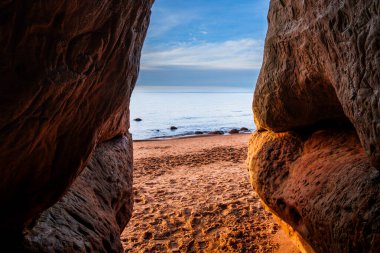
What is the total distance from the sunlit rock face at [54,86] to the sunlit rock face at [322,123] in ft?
5.88

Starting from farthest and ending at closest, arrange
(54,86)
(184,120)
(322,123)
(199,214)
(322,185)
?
(184,120) → (199,214) → (322,123) → (322,185) → (54,86)

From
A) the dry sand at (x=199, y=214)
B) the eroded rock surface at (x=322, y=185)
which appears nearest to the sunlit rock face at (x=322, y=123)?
the eroded rock surface at (x=322, y=185)

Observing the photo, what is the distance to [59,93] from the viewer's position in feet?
7.01

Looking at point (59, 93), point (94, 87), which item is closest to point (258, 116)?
point (94, 87)

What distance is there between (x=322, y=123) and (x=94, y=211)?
322cm

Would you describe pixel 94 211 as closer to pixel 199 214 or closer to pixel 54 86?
pixel 54 86

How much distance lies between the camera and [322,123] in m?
4.53

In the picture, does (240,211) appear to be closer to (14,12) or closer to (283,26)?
(283,26)

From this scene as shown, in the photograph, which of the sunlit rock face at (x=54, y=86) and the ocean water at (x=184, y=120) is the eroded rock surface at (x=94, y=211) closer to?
the sunlit rock face at (x=54, y=86)

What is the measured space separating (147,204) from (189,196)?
1171 mm

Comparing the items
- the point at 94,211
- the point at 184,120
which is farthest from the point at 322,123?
the point at 184,120

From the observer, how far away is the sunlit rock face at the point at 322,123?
2.61m

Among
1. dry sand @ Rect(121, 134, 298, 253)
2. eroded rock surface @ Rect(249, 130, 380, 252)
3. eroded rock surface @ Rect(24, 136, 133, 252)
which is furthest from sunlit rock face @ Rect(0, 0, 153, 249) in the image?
dry sand @ Rect(121, 134, 298, 253)

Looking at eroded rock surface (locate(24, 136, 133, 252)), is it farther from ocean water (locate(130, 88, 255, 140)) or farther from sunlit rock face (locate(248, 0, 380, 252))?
ocean water (locate(130, 88, 255, 140))
